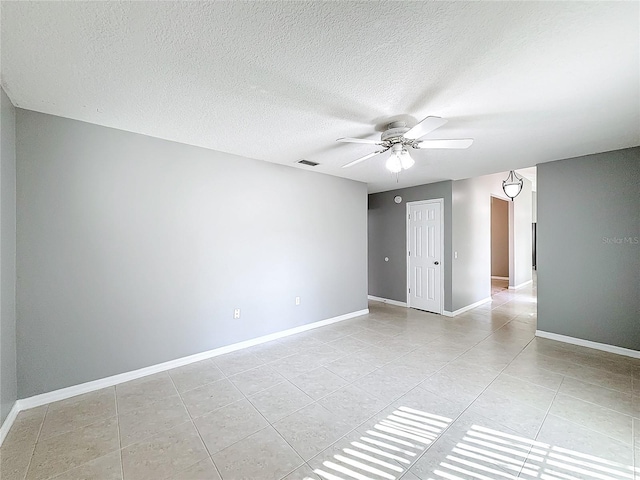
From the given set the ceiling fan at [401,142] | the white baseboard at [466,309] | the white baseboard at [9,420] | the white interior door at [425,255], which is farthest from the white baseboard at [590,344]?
the white baseboard at [9,420]

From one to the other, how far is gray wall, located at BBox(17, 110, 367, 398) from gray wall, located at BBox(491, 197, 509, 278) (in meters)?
8.16

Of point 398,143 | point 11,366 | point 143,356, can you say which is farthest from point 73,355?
point 398,143

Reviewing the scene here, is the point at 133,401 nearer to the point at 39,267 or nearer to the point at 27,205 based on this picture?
the point at 39,267

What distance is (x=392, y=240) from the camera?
5.98 m

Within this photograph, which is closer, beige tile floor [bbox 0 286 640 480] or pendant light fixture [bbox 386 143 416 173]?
beige tile floor [bbox 0 286 640 480]

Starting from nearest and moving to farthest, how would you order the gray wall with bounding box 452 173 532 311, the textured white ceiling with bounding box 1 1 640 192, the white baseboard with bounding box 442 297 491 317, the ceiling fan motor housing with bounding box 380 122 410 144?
the textured white ceiling with bounding box 1 1 640 192 < the ceiling fan motor housing with bounding box 380 122 410 144 < the white baseboard with bounding box 442 297 491 317 < the gray wall with bounding box 452 173 532 311

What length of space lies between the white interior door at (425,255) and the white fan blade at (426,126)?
10.8 feet

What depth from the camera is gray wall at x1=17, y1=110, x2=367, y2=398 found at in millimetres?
2320

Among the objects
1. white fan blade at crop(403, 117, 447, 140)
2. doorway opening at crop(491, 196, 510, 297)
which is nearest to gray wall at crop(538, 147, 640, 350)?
white fan blade at crop(403, 117, 447, 140)

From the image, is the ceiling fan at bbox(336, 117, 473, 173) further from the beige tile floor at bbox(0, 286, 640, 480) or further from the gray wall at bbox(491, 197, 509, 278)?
the gray wall at bbox(491, 197, 509, 278)

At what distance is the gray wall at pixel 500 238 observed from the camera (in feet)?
30.4

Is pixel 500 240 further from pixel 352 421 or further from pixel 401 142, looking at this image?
pixel 352 421

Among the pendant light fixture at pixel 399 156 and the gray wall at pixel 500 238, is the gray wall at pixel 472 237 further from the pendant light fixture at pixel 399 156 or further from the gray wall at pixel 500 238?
the gray wall at pixel 500 238

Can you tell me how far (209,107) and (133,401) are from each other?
8.57 feet
